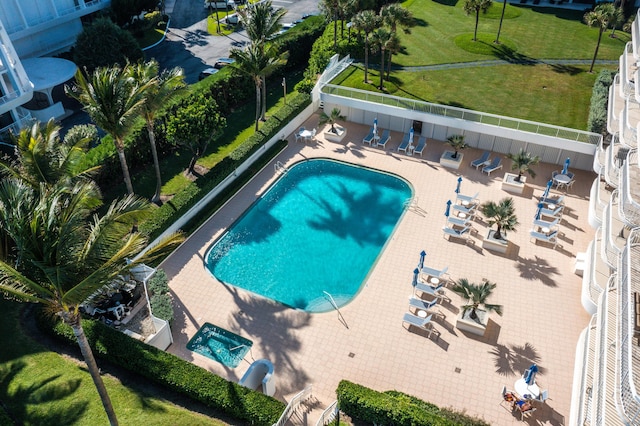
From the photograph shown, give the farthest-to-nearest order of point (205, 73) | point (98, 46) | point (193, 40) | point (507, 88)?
point (193, 40), point (205, 73), point (98, 46), point (507, 88)

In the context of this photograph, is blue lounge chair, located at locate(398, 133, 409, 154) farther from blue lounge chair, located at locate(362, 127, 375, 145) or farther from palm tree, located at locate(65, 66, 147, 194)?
palm tree, located at locate(65, 66, 147, 194)

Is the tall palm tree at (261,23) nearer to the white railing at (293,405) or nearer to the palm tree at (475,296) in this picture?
the palm tree at (475,296)

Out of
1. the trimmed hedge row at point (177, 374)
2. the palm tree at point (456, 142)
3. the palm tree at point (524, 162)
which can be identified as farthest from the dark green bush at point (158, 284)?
Result: the palm tree at point (524, 162)

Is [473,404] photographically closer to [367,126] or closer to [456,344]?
[456,344]

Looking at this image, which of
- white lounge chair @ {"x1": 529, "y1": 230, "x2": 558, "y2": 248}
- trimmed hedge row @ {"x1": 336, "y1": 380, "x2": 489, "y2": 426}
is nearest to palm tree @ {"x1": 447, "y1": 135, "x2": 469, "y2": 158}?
white lounge chair @ {"x1": 529, "y1": 230, "x2": 558, "y2": 248}

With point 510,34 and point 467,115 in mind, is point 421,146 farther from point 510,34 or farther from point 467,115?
point 510,34

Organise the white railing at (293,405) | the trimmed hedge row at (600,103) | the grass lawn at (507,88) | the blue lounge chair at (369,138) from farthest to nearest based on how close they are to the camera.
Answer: the blue lounge chair at (369,138) → the grass lawn at (507,88) → the trimmed hedge row at (600,103) → the white railing at (293,405)

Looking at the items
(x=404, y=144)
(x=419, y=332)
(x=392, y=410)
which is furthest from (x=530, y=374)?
(x=404, y=144)
